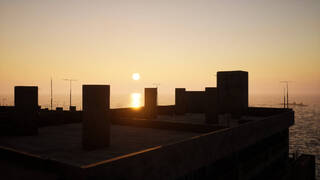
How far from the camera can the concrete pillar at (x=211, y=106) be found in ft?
85.4

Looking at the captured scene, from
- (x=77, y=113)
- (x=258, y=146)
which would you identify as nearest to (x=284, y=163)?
(x=258, y=146)

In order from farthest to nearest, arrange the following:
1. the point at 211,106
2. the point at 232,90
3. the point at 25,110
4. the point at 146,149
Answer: the point at 232,90 → the point at 211,106 → the point at 25,110 → the point at 146,149

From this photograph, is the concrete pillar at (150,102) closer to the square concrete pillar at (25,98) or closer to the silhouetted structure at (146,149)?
the silhouetted structure at (146,149)

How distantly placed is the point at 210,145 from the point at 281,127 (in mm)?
18080

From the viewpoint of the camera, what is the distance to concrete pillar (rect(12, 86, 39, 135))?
1764 centimetres

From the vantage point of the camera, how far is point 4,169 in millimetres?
10266

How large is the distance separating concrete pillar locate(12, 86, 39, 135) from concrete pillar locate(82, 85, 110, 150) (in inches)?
240

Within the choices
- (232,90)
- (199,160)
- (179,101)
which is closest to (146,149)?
(199,160)

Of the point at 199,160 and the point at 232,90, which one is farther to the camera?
the point at 232,90

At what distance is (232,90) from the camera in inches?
1432

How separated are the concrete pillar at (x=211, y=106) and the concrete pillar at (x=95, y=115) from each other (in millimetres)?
14207

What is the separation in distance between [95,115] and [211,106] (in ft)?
49.9

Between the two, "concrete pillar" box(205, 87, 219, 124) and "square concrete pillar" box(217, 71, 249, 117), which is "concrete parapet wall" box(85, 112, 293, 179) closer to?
"concrete pillar" box(205, 87, 219, 124)

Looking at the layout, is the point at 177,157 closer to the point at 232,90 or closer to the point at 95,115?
the point at 95,115
